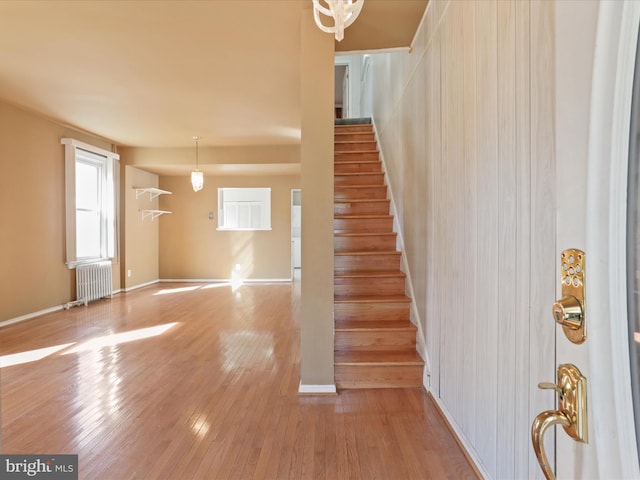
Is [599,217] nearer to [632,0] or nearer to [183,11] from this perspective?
[632,0]

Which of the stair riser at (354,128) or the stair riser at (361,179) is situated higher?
the stair riser at (354,128)

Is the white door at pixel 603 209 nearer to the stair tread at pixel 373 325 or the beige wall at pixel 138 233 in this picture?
the stair tread at pixel 373 325

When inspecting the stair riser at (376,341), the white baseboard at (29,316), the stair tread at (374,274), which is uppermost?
the stair tread at (374,274)

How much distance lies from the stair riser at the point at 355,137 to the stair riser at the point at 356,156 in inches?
18.0

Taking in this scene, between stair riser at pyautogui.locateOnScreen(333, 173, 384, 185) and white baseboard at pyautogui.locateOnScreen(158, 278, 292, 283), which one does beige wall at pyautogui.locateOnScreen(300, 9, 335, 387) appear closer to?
stair riser at pyautogui.locateOnScreen(333, 173, 384, 185)

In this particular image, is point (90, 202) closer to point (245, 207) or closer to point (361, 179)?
point (245, 207)

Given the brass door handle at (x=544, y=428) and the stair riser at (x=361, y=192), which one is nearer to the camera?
the brass door handle at (x=544, y=428)

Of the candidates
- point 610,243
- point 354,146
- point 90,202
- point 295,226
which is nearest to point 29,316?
point 90,202

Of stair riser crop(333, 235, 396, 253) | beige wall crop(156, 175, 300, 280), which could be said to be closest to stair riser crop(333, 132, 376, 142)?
stair riser crop(333, 235, 396, 253)

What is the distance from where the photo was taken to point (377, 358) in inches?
96.7

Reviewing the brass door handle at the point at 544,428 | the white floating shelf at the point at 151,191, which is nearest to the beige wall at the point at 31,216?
the white floating shelf at the point at 151,191

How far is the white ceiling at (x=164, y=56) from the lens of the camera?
2.32 m

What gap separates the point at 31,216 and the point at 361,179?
14.2 ft

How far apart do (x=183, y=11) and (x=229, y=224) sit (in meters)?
5.37
